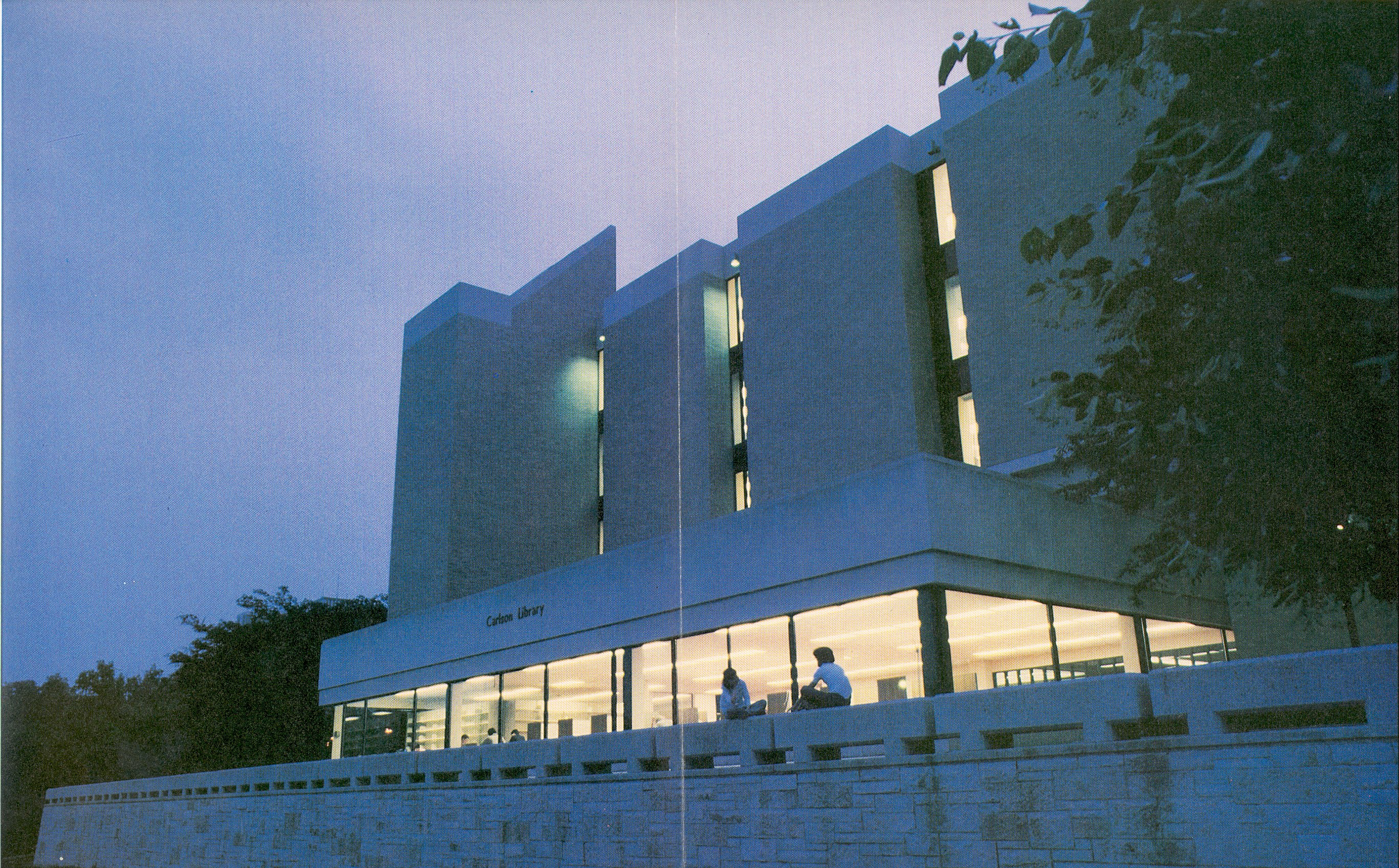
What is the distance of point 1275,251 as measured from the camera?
873cm

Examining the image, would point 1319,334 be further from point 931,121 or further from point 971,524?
point 931,121

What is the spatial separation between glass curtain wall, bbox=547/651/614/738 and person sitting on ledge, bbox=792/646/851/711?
372 inches

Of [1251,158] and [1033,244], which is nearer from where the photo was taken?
[1251,158]

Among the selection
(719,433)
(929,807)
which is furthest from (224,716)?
(929,807)

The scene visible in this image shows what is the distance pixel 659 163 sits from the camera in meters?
16.4

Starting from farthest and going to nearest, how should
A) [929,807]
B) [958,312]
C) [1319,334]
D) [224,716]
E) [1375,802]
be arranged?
[224,716]
[958,312]
[929,807]
[1319,334]
[1375,802]

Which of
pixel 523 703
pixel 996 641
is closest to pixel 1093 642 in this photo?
pixel 996 641

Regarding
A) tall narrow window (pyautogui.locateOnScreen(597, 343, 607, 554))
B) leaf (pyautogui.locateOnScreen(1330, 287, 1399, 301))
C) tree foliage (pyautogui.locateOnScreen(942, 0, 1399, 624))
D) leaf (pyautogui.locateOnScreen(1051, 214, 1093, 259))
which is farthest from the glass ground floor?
tall narrow window (pyautogui.locateOnScreen(597, 343, 607, 554))

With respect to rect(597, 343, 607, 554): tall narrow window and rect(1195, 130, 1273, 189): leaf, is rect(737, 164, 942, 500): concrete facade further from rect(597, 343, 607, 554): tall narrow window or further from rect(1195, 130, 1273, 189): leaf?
rect(1195, 130, 1273, 189): leaf

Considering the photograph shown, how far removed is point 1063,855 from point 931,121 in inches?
867

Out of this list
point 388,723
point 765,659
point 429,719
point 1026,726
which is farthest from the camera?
point 388,723

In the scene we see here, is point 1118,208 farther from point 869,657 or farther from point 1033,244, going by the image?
point 869,657

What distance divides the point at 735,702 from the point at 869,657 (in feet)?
14.8

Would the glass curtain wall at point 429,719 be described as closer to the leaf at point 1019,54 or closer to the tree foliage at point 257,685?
the tree foliage at point 257,685
